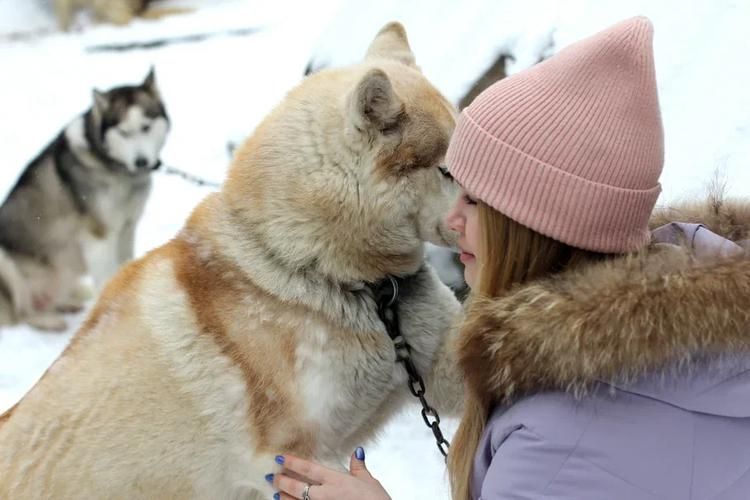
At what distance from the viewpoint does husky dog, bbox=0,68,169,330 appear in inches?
203

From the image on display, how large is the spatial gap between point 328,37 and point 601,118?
4.21m

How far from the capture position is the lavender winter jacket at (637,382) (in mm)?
1112

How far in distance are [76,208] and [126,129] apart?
0.65 metres

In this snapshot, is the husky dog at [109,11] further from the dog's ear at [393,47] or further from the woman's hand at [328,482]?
the woman's hand at [328,482]

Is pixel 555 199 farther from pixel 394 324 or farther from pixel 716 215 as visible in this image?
pixel 394 324

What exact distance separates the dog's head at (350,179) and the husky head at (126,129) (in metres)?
3.48

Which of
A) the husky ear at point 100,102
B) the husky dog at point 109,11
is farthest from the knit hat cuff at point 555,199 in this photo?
the husky dog at point 109,11

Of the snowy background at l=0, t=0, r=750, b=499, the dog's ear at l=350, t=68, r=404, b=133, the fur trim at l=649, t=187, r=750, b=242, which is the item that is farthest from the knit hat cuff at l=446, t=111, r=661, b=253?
the snowy background at l=0, t=0, r=750, b=499

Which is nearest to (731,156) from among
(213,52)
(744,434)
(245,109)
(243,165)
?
(243,165)

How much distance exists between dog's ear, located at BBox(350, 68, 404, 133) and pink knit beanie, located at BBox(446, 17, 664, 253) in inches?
23.6

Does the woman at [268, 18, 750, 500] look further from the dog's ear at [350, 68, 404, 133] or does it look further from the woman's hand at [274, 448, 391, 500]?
the dog's ear at [350, 68, 404, 133]

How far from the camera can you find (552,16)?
4.05 metres

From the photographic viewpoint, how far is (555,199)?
126 cm

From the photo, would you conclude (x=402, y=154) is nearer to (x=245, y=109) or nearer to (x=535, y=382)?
(x=535, y=382)
